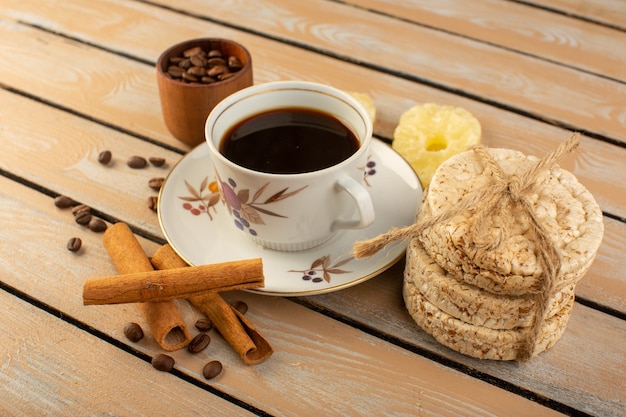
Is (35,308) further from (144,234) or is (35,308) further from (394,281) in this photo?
(394,281)

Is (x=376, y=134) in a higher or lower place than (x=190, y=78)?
lower

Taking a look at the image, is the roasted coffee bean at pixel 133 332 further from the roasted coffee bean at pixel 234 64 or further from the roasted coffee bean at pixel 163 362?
the roasted coffee bean at pixel 234 64

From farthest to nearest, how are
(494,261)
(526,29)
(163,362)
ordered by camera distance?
(526,29)
(163,362)
(494,261)

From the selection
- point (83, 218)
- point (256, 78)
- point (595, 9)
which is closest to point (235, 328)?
point (83, 218)

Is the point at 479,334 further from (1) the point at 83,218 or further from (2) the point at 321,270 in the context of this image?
(1) the point at 83,218

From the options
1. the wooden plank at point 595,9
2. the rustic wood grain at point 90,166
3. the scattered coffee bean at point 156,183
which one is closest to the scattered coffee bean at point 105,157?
the rustic wood grain at point 90,166

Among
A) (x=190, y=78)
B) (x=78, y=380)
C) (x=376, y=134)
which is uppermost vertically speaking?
(x=190, y=78)

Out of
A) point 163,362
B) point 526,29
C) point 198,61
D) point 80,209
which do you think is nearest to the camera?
point 163,362
